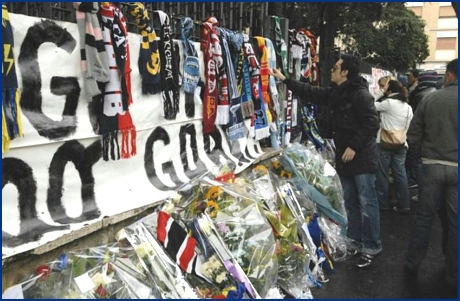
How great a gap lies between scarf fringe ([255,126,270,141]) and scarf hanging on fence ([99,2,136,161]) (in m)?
2.25

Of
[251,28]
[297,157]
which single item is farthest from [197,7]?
[297,157]

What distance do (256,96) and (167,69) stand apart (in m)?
1.63

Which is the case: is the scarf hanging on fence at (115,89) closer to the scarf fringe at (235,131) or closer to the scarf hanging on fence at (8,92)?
the scarf hanging on fence at (8,92)

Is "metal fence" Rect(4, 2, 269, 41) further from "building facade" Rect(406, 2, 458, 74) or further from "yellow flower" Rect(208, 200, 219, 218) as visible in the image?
"building facade" Rect(406, 2, 458, 74)

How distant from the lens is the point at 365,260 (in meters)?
4.04

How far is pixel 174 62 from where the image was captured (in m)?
3.67

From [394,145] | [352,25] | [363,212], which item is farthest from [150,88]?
[352,25]

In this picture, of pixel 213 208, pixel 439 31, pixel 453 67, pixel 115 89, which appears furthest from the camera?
pixel 439 31

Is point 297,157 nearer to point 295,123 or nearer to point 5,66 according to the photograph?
point 295,123

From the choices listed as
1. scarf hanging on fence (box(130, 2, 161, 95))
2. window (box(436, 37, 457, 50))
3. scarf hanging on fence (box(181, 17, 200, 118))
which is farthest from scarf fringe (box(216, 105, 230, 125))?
window (box(436, 37, 457, 50))

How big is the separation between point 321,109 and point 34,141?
5823 mm

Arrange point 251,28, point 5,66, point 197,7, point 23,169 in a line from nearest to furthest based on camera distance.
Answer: point 5,66
point 23,169
point 197,7
point 251,28

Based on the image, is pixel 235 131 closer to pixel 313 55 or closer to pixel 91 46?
pixel 91 46

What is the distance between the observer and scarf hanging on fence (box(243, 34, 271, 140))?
4.76m
